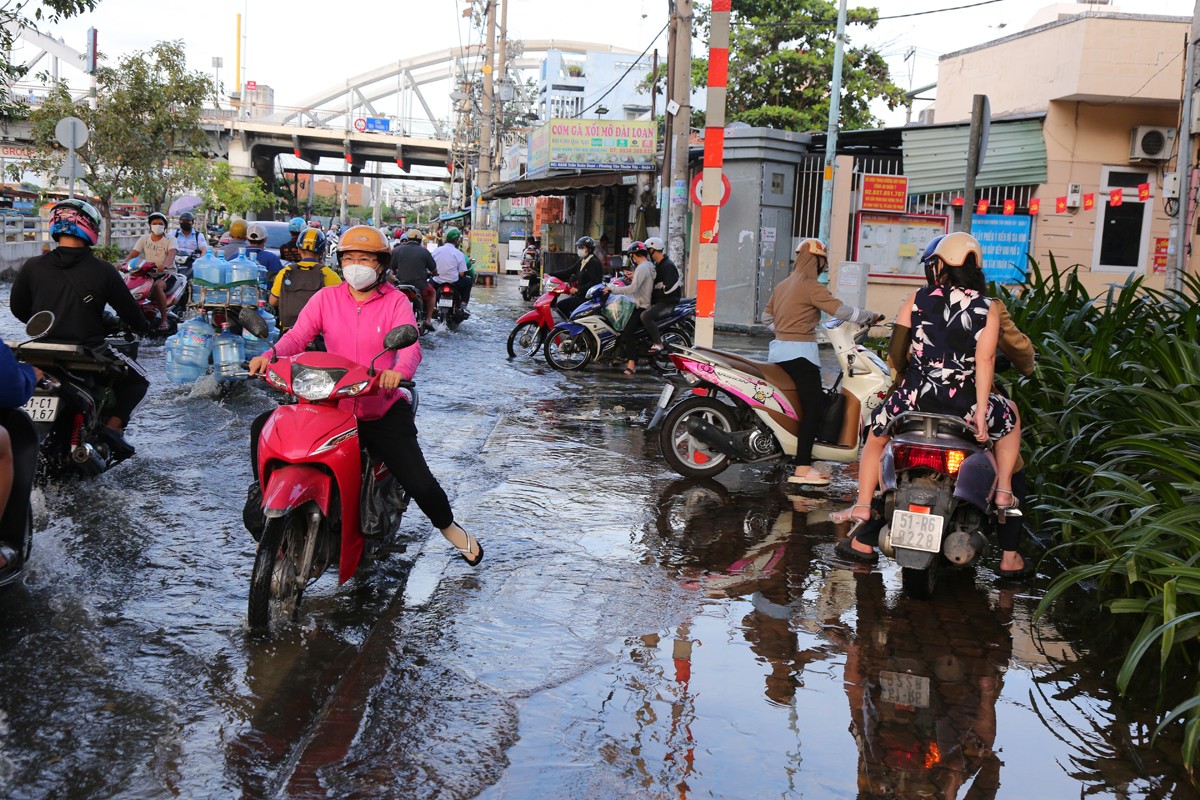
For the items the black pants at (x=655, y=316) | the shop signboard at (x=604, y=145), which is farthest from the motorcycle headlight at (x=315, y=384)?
the shop signboard at (x=604, y=145)

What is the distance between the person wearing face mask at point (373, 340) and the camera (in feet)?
16.3

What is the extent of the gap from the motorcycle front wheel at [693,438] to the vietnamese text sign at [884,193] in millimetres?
13916

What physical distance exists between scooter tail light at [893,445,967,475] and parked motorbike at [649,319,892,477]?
7.62ft

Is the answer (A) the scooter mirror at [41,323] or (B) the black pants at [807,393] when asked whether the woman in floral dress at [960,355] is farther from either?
(A) the scooter mirror at [41,323]

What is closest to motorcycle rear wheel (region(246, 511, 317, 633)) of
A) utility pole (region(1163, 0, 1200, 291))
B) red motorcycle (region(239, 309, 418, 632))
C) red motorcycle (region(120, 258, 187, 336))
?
red motorcycle (region(239, 309, 418, 632))

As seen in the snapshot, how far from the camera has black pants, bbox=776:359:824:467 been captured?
751 cm

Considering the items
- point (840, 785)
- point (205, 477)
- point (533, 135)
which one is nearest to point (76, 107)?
point (533, 135)

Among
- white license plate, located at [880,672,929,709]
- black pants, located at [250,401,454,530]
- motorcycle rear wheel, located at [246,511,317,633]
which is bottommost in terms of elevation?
white license plate, located at [880,672,929,709]

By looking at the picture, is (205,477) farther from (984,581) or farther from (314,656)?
(984,581)

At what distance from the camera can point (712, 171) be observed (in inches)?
407

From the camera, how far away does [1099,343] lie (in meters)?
6.93

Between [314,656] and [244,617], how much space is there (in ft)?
1.86

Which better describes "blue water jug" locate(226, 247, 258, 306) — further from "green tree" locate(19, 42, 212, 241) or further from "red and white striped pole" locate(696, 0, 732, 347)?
"green tree" locate(19, 42, 212, 241)

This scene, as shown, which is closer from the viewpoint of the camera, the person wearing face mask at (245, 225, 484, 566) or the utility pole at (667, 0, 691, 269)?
the person wearing face mask at (245, 225, 484, 566)
